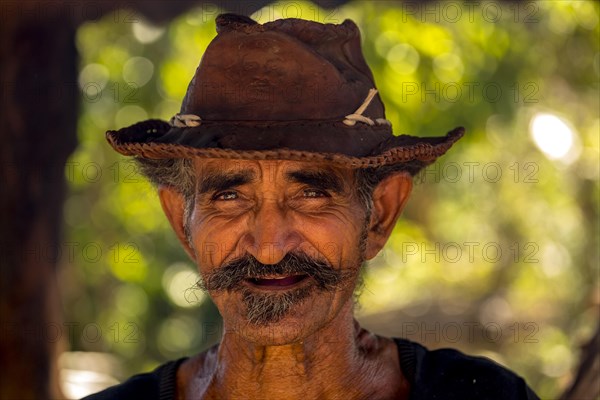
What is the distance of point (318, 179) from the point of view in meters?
3.14

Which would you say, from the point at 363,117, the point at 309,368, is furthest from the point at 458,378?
the point at 363,117

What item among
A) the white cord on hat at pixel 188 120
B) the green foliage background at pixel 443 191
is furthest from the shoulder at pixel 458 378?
the green foliage background at pixel 443 191

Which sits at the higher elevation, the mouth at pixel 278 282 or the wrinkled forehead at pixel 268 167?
the wrinkled forehead at pixel 268 167

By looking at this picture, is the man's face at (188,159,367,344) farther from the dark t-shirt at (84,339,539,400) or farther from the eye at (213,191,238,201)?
the dark t-shirt at (84,339,539,400)

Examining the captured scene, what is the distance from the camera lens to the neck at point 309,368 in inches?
130

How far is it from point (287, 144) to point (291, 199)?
206 mm

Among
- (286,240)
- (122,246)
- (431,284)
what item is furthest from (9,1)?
(122,246)

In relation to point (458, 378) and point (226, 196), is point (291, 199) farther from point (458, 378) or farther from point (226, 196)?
point (458, 378)

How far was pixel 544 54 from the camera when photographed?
874 cm

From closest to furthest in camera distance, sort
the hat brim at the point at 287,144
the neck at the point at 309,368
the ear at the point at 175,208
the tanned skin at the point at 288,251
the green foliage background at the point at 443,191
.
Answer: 1. the hat brim at the point at 287,144
2. the tanned skin at the point at 288,251
3. the neck at the point at 309,368
4. the ear at the point at 175,208
5. the green foliage background at the point at 443,191

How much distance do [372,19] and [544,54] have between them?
6.68 ft

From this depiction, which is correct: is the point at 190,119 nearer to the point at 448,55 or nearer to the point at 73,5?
the point at 73,5

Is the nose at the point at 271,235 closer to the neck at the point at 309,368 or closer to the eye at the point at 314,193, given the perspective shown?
the eye at the point at 314,193

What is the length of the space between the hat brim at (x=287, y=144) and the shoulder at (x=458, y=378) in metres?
0.69
